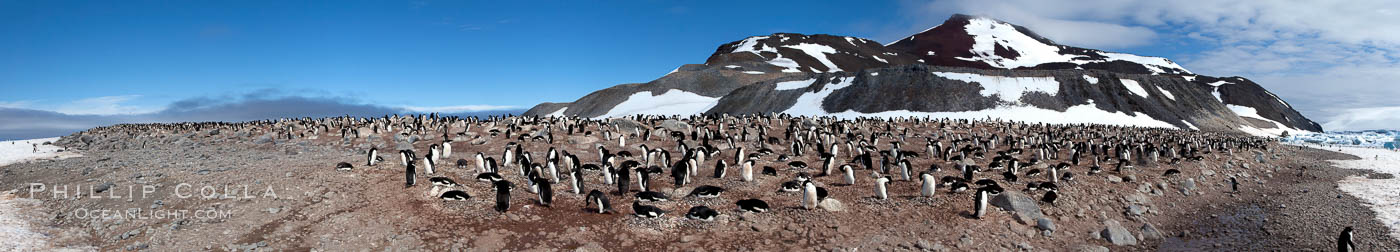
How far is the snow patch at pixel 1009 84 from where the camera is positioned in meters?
63.5

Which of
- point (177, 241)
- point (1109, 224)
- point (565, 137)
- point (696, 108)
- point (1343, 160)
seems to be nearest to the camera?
point (177, 241)

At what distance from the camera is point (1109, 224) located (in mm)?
12492

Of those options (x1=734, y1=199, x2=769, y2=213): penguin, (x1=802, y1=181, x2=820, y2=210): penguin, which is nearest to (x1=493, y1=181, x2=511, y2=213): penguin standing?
(x1=734, y1=199, x2=769, y2=213): penguin

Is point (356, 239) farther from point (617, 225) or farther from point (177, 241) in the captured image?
point (617, 225)

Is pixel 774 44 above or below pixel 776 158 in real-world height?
above

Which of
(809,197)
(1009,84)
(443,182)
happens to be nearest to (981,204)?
(809,197)

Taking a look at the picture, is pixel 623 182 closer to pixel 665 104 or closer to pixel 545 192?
pixel 545 192

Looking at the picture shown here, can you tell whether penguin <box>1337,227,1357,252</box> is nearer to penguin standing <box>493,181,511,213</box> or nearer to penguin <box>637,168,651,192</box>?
penguin <box>637,168,651,192</box>

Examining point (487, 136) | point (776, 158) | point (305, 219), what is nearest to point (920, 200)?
point (776, 158)

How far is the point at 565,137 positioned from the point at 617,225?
17338 mm

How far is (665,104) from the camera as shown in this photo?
83.8m

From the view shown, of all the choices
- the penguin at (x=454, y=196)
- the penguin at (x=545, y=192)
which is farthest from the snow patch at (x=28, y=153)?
the penguin at (x=545, y=192)

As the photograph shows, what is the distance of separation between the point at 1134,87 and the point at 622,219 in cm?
7399

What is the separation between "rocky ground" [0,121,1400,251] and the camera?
35.7 feet
